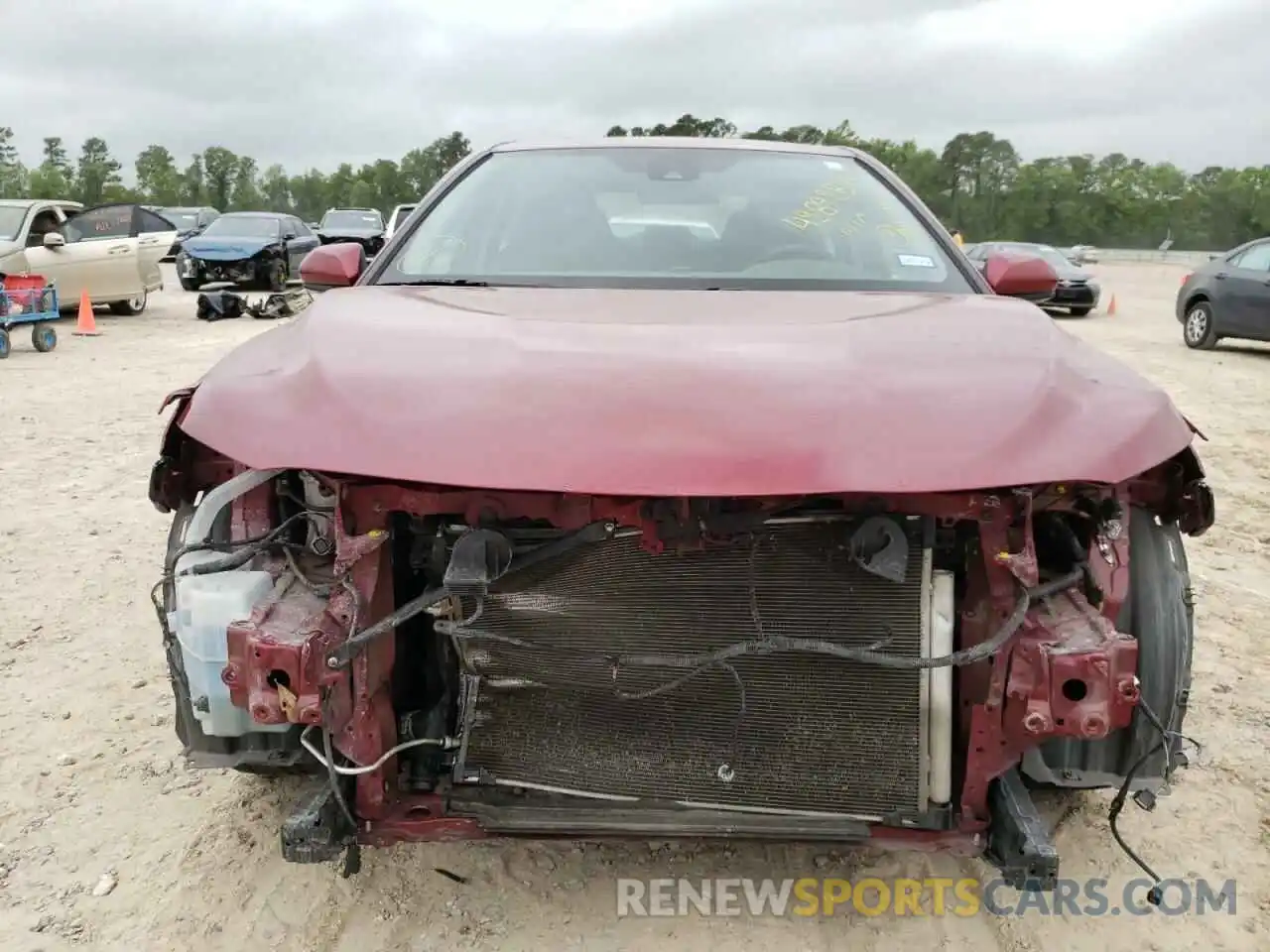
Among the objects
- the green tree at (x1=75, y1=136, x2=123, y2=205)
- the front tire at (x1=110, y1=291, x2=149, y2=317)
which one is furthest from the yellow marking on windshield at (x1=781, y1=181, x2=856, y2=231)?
the green tree at (x1=75, y1=136, x2=123, y2=205)

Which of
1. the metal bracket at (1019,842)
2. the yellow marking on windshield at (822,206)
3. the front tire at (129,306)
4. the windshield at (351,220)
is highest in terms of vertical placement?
the windshield at (351,220)

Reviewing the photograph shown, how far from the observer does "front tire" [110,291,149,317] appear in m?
14.7

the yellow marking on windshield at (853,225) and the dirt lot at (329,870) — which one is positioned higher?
the yellow marking on windshield at (853,225)

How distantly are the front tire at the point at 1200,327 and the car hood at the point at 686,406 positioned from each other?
1193cm

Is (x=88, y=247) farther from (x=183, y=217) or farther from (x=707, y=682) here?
(x=183, y=217)

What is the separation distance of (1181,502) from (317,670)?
1.77 metres

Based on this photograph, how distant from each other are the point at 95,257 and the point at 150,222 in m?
1.32

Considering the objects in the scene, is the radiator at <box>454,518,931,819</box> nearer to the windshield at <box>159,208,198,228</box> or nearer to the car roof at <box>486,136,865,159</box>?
the car roof at <box>486,136,865,159</box>

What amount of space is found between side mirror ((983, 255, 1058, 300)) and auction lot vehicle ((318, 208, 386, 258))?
18.9 m

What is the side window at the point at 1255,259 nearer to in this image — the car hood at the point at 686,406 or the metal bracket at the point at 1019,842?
the car hood at the point at 686,406

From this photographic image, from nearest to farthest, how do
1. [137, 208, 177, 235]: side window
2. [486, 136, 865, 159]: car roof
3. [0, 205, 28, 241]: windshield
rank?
[486, 136, 865, 159]: car roof → [0, 205, 28, 241]: windshield → [137, 208, 177, 235]: side window

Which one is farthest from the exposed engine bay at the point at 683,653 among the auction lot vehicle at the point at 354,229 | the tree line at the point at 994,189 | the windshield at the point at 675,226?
the tree line at the point at 994,189

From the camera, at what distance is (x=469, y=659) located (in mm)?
2168

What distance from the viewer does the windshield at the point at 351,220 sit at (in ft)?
76.6
